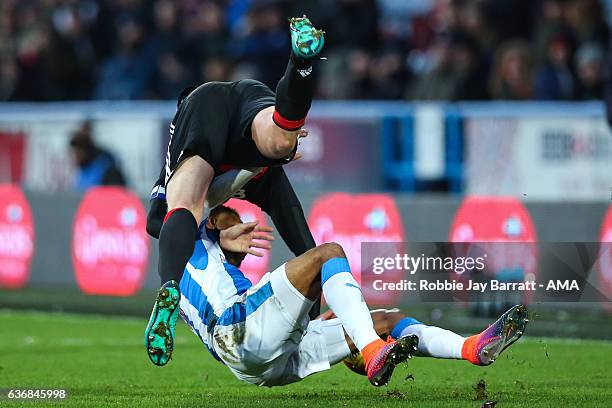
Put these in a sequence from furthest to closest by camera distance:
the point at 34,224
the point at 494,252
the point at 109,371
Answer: the point at 34,224 < the point at 109,371 < the point at 494,252

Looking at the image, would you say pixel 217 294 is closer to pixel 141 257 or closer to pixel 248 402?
pixel 248 402

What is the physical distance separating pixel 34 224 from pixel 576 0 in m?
6.47

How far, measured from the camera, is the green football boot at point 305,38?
22.0 feet

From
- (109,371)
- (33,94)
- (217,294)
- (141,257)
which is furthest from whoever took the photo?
(33,94)

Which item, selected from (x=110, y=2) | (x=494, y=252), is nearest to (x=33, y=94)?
(x=110, y=2)

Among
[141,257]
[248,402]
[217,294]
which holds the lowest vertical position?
[141,257]

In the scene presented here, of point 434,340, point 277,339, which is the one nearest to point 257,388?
point 277,339

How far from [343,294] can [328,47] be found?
36.1 ft

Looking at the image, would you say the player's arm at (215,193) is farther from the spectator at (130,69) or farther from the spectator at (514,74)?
the spectator at (130,69)

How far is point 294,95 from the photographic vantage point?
7.07 metres

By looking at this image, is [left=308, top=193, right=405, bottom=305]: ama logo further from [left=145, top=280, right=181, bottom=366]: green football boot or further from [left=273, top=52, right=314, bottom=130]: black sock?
[left=145, top=280, right=181, bottom=366]: green football boot

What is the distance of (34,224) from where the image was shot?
586 inches

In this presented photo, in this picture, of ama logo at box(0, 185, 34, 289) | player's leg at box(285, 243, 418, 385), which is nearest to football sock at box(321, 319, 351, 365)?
player's leg at box(285, 243, 418, 385)

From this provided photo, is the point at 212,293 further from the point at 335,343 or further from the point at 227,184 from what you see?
the point at 227,184
